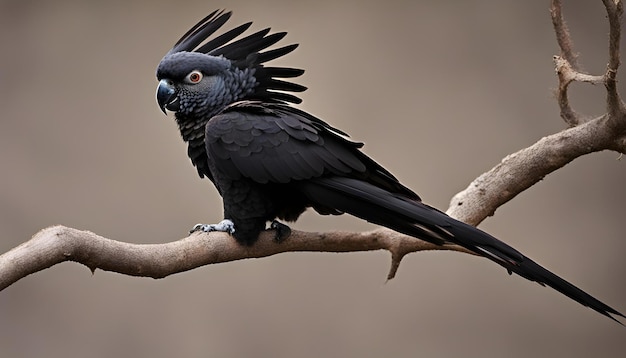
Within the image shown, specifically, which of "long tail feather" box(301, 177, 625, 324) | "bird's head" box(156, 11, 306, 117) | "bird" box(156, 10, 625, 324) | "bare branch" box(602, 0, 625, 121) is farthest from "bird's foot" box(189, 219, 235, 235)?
"bare branch" box(602, 0, 625, 121)

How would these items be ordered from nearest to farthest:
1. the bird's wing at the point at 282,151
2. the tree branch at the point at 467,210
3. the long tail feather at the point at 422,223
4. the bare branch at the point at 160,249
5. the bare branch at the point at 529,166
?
the bare branch at the point at 160,249 < the long tail feather at the point at 422,223 < the tree branch at the point at 467,210 < the bird's wing at the point at 282,151 < the bare branch at the point at 529,166

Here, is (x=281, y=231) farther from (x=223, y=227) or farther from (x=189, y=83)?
(x=189, y=83)

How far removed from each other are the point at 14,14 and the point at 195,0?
3.01 feet

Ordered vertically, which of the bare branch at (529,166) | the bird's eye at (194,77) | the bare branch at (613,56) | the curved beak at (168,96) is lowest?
the bare branch at (529,166)

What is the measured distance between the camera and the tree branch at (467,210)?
6.57 ft

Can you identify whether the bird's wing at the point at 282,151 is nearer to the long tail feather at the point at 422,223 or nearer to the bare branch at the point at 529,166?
the long tail feather at the point at 422,223

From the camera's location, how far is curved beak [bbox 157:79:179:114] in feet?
8.34

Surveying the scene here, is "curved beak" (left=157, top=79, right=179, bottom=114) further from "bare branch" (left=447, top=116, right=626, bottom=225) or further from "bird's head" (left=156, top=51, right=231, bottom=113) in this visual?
"bare branch" (left=447, top=116, right=626, bottom=225)

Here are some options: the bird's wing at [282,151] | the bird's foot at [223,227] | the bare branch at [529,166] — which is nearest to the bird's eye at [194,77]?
the bird's wing at [282,151]

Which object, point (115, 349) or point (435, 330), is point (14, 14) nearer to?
point (115, 349)

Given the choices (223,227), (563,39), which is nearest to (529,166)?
(563,39)

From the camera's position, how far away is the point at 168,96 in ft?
8.36

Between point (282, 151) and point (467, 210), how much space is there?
64 centimetres

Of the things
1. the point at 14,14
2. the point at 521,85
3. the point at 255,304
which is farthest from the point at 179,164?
the point at 521,85
